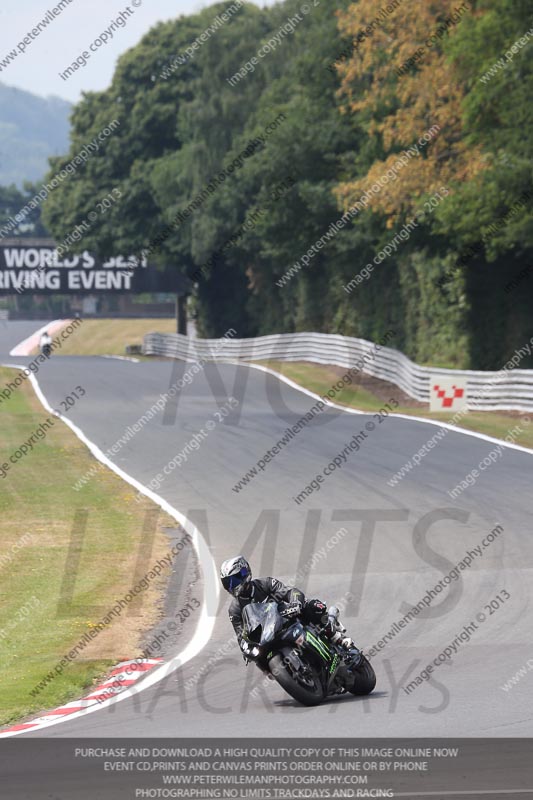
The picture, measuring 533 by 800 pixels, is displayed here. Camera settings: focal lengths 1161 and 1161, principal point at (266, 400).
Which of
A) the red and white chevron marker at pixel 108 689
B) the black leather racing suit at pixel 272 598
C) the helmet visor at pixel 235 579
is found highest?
the helmet visor at pixel 235 579

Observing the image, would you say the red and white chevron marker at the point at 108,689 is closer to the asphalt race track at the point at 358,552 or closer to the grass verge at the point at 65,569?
the grass verge at the point at 65,569

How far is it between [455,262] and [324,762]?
113 ft

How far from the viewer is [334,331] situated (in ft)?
178

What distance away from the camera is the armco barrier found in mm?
29391

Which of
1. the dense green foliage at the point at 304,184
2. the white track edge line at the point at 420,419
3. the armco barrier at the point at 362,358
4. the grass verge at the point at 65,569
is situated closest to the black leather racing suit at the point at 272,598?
the grass verge at the point at 65,569

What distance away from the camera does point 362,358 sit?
138 ft

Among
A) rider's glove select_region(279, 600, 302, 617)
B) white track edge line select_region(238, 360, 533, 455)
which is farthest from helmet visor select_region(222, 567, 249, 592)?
white track edge line select_region(238, 360, 533, 455)

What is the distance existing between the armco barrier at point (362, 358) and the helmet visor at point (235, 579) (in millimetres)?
19994

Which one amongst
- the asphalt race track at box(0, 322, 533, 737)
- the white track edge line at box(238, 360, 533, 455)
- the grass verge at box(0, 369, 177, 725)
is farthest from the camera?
the white track edge line at box(238, 360, 533, 455)

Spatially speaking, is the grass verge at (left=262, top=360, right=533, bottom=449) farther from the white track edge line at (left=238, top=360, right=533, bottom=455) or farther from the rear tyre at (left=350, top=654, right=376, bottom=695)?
the rear tyre at (left=350, top=654, right=376, bottom=695)

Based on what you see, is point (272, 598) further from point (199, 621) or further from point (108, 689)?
point (199, 621)

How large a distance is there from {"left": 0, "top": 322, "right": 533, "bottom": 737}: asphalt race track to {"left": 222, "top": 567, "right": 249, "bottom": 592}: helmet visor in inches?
36.0

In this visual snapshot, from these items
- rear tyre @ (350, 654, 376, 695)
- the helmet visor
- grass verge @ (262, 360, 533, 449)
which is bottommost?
grass verge @ (262, 360, 533, 449)

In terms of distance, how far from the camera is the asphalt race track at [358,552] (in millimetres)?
8680
